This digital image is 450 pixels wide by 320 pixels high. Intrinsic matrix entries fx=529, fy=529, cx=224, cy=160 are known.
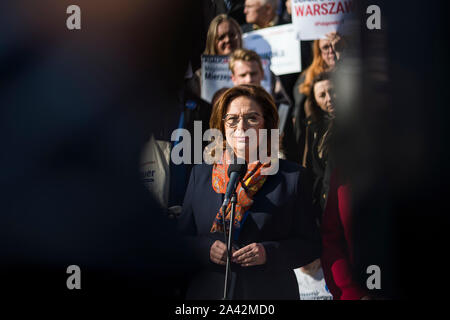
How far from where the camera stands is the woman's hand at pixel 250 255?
3.22m

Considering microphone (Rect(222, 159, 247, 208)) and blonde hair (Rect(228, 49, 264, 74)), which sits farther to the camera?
blonde hair (Rect(228, 49, 264, 74))

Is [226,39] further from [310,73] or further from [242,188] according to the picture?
[242,188]

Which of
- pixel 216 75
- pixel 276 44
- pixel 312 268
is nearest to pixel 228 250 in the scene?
pixel 312 268

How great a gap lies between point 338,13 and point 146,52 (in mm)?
1287

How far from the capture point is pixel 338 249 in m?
3.38

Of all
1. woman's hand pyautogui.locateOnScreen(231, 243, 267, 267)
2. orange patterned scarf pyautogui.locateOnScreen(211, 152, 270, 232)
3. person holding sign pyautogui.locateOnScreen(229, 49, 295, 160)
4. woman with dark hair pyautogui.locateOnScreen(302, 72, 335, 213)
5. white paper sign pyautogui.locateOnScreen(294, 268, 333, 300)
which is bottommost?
white paper sign pyautogui.locateOnScreen(294, 268, 333, 300)

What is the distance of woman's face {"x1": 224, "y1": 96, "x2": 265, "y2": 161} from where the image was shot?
3.30 meters

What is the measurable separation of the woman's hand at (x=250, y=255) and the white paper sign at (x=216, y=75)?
1024 mm

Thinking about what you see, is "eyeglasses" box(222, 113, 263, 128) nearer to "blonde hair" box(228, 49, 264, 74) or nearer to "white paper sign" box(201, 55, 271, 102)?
"white paper sign" box(201, 55, 271, 102)

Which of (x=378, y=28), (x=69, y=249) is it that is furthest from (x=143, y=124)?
(x=378, y=28)

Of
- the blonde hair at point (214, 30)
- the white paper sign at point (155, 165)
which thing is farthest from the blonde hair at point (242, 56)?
the white paper sign at point (155, 165)

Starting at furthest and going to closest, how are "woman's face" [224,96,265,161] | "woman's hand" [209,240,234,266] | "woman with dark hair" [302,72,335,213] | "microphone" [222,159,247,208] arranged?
"woman with dark hair" [302,72,335,213], "woman's face" [224,96,265,161], "woman's hand" [209,240,234,266], "microphone" [222,159,247,208]

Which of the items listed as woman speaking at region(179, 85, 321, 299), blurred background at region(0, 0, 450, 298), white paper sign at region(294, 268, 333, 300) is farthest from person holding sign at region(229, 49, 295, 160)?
white paper sign at region(294, 268, 333, 300)
